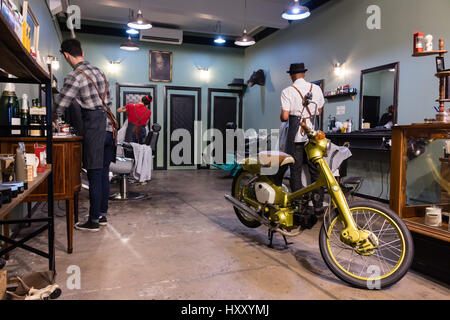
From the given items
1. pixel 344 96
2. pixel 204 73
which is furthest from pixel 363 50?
pixel 204 73

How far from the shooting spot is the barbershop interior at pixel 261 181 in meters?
2.08

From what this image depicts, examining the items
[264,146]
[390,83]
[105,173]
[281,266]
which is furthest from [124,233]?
[264,146]

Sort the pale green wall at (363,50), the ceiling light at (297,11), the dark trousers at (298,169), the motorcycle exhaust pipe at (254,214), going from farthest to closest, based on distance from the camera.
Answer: the ceiling light at (297,11)
the pale green wall at (363,50)
the dark trousers at (298,169)
the motorcycle exhaust pipe at (254,214)

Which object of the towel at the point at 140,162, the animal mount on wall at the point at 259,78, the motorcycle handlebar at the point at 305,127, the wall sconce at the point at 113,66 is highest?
the wall sconce at the point at 113,66

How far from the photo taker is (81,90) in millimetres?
3039

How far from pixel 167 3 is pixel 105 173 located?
4828mm

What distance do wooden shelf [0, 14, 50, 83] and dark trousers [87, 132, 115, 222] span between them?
1.19 metres

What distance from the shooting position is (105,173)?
11.3 ft

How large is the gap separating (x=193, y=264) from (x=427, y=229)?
5.46 feet

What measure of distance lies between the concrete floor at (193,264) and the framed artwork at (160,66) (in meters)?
5.96

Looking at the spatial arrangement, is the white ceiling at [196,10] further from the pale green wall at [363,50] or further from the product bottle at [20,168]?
the product bottle at [20,168]

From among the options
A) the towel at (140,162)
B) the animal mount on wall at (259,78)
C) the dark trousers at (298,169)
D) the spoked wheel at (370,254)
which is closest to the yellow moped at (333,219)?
the spoked wheel at (370,254)

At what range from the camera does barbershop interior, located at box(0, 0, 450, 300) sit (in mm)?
2082

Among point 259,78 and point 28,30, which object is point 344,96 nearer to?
point 259,78
